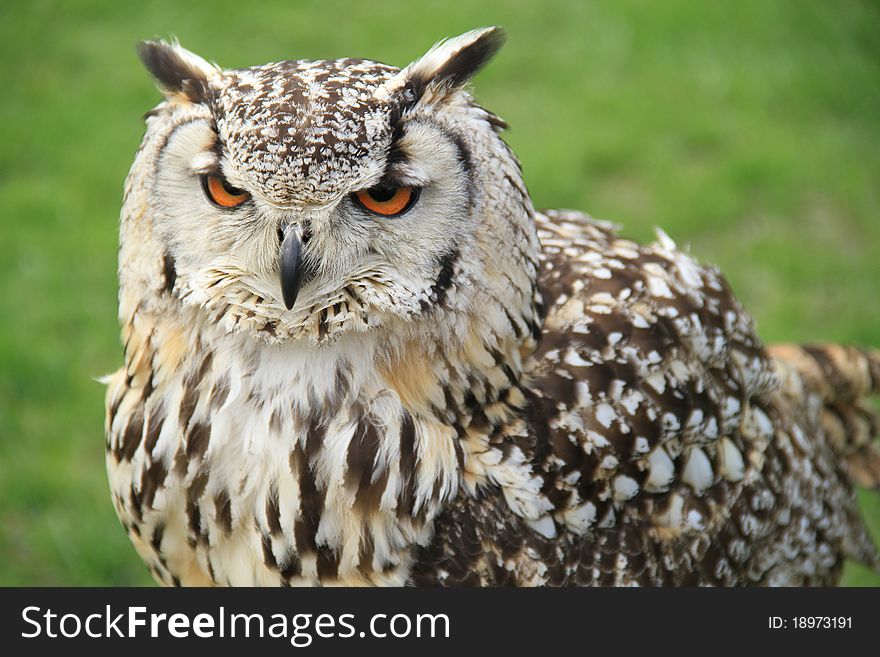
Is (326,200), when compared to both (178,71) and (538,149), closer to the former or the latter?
(178,71)

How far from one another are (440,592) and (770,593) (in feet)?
2.52

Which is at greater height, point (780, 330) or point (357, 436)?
point (780, 330)

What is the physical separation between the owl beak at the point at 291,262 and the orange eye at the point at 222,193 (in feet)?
0.35

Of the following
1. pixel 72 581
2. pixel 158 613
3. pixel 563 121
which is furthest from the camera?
pixel 563 121

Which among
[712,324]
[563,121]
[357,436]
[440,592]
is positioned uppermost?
[563,121]

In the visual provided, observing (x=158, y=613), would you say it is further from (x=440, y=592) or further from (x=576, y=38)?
(x=576, y=38)

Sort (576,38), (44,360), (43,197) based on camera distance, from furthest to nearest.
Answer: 1. (576,38)
2. (43,197)
3. (44,360)

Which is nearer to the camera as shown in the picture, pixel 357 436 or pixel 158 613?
pixel 357 436

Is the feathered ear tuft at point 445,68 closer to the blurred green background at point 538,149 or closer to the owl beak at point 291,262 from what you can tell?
the owl beak at point 291,262

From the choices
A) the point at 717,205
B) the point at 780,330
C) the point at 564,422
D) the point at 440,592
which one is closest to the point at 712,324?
the point at 564,422

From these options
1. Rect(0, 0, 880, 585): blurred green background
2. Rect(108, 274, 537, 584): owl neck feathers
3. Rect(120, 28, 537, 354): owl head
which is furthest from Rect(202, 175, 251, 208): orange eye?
Rect(0, 0, 880, 585): blurred green background

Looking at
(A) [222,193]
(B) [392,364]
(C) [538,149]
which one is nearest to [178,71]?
(A) [222,193]

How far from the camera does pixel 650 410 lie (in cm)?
204

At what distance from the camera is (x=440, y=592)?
1.91 m
